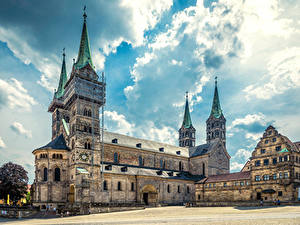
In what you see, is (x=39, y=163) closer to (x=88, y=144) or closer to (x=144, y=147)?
(x=88, y=144)

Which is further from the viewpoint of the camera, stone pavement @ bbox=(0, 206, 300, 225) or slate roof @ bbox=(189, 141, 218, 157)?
slate roof @ bbox=(189, 141, 218, 157)

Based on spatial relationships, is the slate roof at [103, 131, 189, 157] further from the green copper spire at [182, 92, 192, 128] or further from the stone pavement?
the green copper spire at [182, 92, 192, 128]

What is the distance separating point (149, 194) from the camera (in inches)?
2176

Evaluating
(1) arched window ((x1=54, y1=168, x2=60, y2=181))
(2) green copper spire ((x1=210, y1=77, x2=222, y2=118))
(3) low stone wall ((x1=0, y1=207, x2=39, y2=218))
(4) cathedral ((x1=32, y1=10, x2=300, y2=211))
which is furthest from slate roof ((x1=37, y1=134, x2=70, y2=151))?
(2) green copper spire ((x1=210, y1=77, x2=222, y2=118))

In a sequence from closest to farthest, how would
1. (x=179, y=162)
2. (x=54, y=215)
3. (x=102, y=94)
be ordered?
(x=54, y=215) → (x=102, y=94) → (x=179, y=162)

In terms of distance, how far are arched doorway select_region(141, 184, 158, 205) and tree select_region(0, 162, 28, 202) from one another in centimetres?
2825

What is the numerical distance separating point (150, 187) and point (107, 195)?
33.9 feet

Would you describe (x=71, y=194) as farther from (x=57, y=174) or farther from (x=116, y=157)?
(x=116, y=157)

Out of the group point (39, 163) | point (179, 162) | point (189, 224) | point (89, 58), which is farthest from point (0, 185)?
point (189, 224)

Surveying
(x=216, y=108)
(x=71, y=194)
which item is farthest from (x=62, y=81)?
(x=216, y=108)

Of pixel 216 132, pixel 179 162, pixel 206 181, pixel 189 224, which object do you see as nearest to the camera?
pixel 189 224

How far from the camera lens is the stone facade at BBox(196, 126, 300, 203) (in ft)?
144

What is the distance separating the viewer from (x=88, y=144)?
49688 mm

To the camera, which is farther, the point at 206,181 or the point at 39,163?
the point at 206,181
